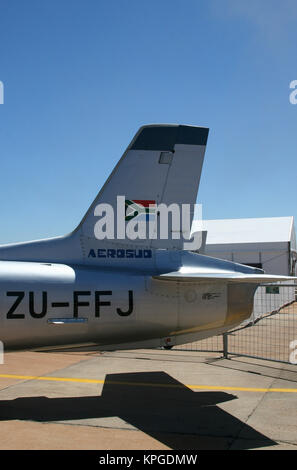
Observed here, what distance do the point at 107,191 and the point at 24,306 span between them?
2285 millimetres

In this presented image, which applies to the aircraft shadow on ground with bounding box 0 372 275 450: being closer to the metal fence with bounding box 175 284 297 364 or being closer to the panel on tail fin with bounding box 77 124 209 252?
the panel on tail fin with bounding box 77 124 209 252

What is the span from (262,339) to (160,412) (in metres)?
7.54

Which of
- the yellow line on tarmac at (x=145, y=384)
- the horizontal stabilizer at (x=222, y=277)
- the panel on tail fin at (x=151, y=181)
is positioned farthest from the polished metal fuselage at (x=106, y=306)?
the yellow line on tarmac at (x=145, y=384)

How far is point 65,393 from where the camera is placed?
7227 mm

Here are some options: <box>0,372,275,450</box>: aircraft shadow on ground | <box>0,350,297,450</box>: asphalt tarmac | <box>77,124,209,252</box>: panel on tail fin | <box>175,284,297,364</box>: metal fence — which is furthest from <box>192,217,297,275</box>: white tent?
<box>0,372,275,450</box>: aircraft shadow on ground

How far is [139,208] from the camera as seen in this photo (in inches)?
275

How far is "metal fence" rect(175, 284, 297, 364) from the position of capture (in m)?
10.5

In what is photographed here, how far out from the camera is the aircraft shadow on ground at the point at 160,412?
5.24 metres

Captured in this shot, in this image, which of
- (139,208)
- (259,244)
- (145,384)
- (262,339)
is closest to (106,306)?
(139,208)

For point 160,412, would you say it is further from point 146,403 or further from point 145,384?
point 145,384

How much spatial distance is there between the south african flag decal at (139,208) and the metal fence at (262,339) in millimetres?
4132

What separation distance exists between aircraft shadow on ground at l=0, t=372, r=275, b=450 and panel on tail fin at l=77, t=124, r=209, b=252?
2545 millimetres

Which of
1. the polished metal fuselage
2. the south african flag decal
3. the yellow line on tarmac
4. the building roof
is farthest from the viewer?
the building roof
